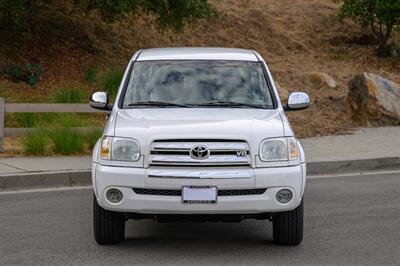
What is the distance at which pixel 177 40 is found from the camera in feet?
77.9

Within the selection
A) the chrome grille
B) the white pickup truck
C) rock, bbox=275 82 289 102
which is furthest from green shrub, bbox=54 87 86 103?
the chrome grille

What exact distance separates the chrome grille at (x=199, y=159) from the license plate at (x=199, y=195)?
210mm

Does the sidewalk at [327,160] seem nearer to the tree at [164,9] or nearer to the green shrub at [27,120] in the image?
the green shrub at [27,120]

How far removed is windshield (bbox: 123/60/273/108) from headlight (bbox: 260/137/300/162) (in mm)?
903

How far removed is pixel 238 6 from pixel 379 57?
5141 mm

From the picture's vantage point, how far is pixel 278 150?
734 cm

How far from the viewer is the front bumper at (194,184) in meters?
7.09

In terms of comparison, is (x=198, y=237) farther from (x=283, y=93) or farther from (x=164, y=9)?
(x=164, y=9)

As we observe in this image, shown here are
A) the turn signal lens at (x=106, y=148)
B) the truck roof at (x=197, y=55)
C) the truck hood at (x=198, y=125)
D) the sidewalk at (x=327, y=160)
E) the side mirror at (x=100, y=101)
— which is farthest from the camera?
the sidewalk at (x=327, y=160)

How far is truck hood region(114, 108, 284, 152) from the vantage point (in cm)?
722

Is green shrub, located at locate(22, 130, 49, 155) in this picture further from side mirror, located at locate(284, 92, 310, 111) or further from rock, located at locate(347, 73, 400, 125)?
rock, located at locate(347, 73, 400, 125)

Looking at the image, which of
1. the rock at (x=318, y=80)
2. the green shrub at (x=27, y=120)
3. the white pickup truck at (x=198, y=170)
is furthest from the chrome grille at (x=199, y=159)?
the rock at (x=318, y=80)

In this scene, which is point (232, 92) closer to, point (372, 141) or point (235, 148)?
point (235, 148)

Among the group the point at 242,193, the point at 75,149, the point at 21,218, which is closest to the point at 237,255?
the point at 242,193
